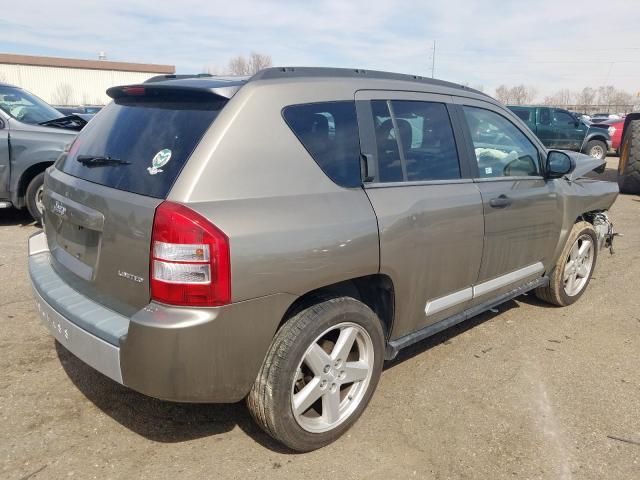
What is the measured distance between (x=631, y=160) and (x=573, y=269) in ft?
22.0

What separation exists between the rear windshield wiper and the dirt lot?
136 centimetres

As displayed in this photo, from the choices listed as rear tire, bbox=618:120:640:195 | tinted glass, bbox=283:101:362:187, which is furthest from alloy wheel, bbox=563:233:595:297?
rear tire, bbox=618:120:640:195

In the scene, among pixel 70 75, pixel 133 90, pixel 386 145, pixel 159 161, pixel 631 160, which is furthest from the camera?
pixel 70 75

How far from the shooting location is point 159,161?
2408 mm

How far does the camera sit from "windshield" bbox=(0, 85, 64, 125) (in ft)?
22.7

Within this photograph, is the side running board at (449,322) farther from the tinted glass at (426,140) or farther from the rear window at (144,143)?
the rear window at (144,143)

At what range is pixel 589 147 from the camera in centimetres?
1711

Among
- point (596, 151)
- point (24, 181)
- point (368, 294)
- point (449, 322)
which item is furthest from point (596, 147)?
point (368, 294)

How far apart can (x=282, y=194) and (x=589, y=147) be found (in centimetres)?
1740

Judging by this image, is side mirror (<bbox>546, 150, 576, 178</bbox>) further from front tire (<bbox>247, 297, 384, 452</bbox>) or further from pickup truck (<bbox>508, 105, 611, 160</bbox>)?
pickup truck (<bbox>508, 105, 611, 160</bbox>)

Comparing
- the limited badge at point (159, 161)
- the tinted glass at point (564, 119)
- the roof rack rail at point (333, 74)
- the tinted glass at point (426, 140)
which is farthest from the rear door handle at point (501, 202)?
the tinted glass at point (564, 119)

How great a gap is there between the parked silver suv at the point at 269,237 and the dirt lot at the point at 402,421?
286mm

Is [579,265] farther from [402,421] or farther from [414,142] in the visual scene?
[402,421]

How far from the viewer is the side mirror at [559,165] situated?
403cm
